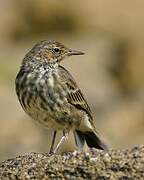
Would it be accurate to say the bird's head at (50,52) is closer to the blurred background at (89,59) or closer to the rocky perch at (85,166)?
the blurred background at (89,59)

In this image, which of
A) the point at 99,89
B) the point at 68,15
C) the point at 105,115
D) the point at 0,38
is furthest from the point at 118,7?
the point at 105,115

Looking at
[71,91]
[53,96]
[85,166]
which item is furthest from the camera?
[71,91]

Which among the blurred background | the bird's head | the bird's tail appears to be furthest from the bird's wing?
the blurred background

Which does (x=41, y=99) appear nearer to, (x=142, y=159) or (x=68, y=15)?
(x=142, y=159)

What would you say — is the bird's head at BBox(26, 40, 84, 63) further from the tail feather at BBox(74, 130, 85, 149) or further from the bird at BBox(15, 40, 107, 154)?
the tail feather at BBox(74, 130, 85, 149)

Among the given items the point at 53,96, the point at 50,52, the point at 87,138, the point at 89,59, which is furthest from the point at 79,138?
the point at 89,59

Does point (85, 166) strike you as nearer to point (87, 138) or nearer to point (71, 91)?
point (71, 91)
